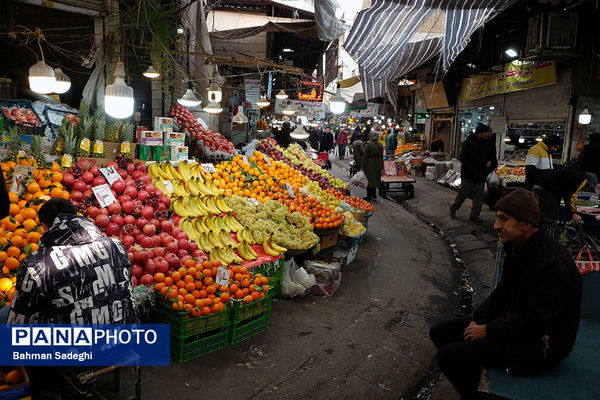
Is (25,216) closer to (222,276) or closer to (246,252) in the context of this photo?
(222,276)

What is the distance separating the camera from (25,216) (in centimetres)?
415

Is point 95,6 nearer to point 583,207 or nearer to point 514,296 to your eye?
point 514,296

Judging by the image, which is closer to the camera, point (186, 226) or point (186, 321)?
point (186, 321)

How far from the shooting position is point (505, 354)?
2629 millimetres

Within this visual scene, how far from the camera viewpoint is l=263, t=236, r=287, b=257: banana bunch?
534 cm

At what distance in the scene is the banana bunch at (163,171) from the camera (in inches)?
237

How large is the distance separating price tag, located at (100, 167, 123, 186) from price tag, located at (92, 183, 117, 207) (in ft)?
0.66

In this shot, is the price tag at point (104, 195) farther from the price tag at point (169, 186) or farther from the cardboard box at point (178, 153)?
the cardboard box at point (178, 153)

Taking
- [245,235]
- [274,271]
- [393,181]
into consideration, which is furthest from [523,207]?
[393,181]

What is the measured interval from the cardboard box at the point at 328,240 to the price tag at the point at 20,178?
410 centimetres

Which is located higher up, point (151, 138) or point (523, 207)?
point (151, 138)

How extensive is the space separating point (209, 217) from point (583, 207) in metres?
5.95

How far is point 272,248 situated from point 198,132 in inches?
180

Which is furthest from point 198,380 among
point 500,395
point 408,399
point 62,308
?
point 500,395
